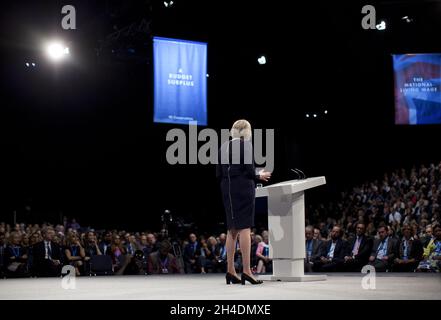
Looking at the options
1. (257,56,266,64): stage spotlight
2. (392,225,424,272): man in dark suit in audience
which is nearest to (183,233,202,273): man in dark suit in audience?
(392,225,424,272): man in dark suit in audience

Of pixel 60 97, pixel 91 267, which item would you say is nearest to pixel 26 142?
pixel 60 97

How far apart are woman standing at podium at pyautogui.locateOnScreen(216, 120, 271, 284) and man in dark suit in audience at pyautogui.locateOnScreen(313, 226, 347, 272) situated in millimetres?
5572

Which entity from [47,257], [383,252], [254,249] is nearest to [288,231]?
[383,252]

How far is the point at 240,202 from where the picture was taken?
5.58 meters

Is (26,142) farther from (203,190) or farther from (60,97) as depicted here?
(203,190)

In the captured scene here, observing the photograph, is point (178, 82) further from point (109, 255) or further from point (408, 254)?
point (408, 254)

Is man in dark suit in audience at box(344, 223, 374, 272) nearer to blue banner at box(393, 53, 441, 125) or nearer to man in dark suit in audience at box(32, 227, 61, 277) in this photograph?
blue banner at box(393, 53, 441, 125)

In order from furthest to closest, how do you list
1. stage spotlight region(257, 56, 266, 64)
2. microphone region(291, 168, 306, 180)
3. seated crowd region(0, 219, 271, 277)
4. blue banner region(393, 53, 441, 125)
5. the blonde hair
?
stage spotlight region(257, 56, 266, 64) < blue banner region(393, 53, 441, 125) < seated crowd region(0, 219, 271, 277) < microphone region(291, 168, 306, 180) < the blonde hair

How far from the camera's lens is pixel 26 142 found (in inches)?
722

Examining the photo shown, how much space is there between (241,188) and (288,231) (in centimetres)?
84

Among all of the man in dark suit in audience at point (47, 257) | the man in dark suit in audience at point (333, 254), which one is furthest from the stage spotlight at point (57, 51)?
the man in dark suit in audience at point (333, 254)

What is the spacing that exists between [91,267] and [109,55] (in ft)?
14.9

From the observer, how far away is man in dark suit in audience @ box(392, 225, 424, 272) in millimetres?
10203
